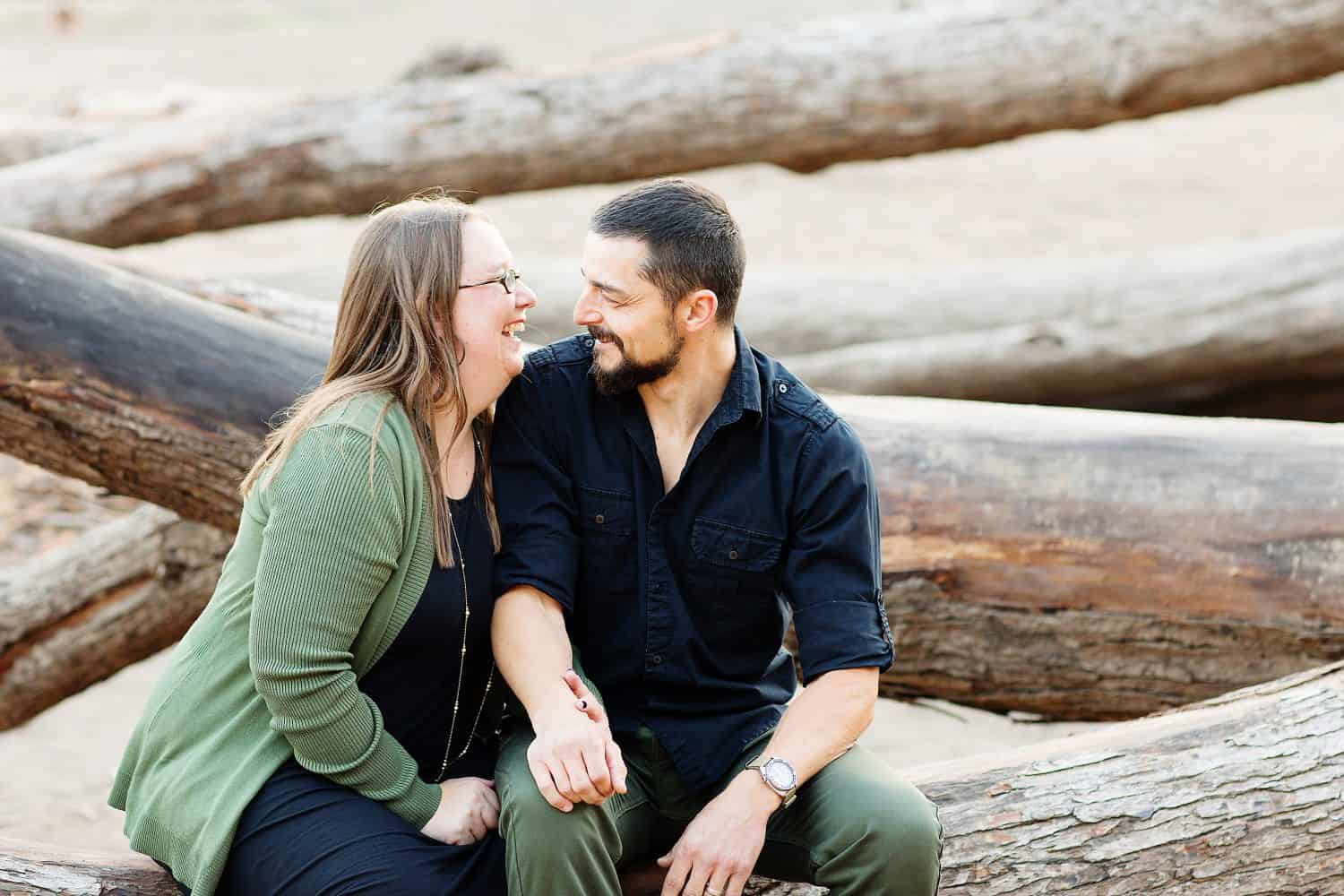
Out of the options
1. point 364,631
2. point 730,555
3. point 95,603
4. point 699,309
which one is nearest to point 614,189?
point 95,603

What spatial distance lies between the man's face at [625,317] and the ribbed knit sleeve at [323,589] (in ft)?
1.55

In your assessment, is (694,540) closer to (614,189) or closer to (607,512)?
(607,512)

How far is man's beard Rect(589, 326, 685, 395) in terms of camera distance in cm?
264

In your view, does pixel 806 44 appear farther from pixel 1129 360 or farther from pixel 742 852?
pixel 742 852

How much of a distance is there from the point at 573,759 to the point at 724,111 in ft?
12.3

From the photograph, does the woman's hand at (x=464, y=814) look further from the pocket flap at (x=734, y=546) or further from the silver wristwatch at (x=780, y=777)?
the pocket flap at (x=734, y=546)

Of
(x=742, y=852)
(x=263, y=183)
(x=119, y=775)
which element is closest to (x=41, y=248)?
(x=119, y=775)

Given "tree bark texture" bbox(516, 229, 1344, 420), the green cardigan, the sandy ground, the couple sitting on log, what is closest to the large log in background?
the sandy ground

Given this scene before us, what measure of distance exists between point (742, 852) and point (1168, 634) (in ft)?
5.10

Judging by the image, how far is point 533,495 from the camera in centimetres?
263

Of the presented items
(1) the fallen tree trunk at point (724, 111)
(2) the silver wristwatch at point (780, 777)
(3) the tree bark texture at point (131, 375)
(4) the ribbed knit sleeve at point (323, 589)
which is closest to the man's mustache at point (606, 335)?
(4) the ribbed knit sleeve at point (323, 589)

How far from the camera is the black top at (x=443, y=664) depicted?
2.48 metres

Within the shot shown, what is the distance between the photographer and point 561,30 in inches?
971

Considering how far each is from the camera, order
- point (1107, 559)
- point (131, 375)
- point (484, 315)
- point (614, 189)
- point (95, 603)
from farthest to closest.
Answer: point (614, 189) < point (95, 603) < point (1107, 559) < point (131, 375) < point (484, 315)
